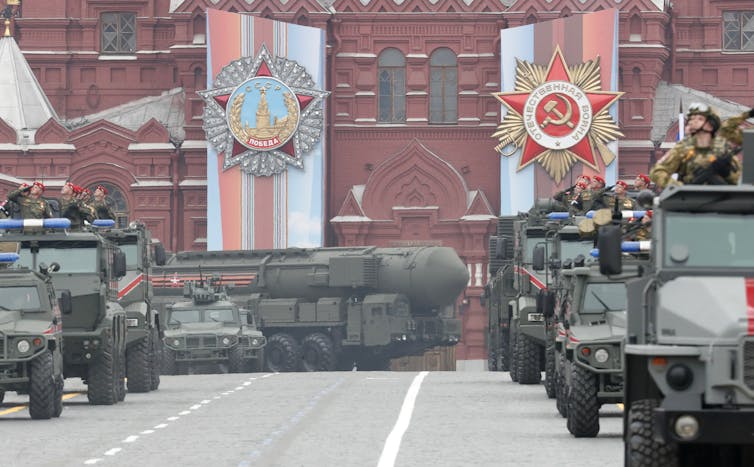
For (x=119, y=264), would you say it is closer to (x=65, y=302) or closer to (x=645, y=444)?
(x=65, y=302)

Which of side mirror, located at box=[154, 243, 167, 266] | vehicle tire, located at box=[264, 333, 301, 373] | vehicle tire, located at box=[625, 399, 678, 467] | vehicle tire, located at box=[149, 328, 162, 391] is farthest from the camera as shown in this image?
vehicle tire, located at box=[264, 333, 301, 373]

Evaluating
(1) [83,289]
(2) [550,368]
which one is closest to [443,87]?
(1) [83,289]

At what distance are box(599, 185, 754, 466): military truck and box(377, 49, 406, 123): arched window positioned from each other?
55.9 m

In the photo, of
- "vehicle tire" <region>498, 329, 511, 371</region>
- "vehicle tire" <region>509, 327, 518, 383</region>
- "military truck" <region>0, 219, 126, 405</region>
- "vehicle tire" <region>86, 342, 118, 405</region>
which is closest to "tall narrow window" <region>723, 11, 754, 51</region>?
"vehicle tire" <region>498, 329, 511, 371</region>

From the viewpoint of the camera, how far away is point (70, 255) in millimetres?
30891

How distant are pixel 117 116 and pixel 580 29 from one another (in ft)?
58.0

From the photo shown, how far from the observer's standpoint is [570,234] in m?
31.9

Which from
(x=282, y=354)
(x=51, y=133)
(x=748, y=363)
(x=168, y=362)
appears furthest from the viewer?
(x=51, y=133)

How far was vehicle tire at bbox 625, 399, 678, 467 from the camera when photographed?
42.6ft

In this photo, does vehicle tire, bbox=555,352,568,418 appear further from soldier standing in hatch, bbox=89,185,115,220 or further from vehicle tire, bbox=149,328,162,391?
soldier standing in hatch, bbox=89,185,115,220

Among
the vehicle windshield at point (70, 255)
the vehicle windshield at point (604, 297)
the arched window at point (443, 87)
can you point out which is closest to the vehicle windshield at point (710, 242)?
the vehicle windshield at point (604, 297)

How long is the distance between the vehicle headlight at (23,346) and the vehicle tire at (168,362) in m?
22.7

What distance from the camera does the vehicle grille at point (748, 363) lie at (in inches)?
497

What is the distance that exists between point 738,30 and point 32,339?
49877 mm
